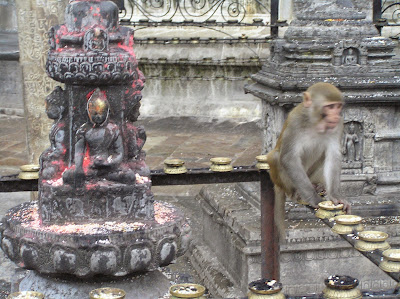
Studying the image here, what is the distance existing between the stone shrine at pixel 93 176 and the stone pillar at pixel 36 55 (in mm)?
2447

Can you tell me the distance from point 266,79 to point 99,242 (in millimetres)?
2250

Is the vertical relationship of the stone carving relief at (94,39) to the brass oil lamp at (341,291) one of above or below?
above

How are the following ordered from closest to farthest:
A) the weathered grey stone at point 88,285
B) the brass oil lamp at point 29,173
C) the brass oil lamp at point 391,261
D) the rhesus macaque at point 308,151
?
the brass oil lamp at point 391,261, the weathered grey stone at point 88,285, the brass oil lamp at point 29,173, the rhesus macaque at point 308,151

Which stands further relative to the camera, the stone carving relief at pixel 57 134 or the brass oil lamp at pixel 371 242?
the stone carving relief at pixel 57 134

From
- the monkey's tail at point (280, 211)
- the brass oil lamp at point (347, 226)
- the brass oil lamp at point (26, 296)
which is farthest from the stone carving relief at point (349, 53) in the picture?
the brass oil lamp at point (26, 296)

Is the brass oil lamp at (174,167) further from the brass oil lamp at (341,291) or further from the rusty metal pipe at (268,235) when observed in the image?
the brass oil lamp at (341,291)

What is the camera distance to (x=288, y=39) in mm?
4867

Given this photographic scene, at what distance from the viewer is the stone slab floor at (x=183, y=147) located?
6.81 m

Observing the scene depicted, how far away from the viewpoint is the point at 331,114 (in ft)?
12.3

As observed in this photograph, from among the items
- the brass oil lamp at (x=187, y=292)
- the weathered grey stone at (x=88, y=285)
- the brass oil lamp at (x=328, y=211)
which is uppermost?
the brass oil lamp at (x=187, y=292)

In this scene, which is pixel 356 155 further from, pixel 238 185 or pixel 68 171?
pixel 68 171

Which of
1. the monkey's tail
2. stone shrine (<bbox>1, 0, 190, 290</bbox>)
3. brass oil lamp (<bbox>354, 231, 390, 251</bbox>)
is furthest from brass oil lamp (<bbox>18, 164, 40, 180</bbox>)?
brass oil lamp (<bbox>354, 231, 390, 251</bbox>)

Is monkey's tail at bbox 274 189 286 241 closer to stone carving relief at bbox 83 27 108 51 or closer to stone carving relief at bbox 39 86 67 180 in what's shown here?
stone carving relief at bbox 39 86 67 180

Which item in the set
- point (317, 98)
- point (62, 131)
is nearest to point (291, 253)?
point (317, 98)
